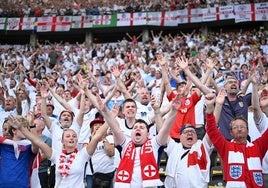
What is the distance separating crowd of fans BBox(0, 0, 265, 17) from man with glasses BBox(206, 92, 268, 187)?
1880cm

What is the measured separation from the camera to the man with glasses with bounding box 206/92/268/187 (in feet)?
14.0

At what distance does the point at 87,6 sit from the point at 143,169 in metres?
21.1

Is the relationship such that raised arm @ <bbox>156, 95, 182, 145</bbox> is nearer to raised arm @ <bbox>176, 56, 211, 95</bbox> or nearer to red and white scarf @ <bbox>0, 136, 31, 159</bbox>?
raised arm @ <bbox>176, 56, 211, 95</bbox>

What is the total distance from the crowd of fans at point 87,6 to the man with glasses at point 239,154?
18.8 m

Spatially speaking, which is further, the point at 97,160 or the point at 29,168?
the point at 97,160

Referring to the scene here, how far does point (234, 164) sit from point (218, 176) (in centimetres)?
177

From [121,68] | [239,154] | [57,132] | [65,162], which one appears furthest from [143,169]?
[121,68]

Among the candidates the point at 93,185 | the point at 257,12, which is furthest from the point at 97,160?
the point at 257,12

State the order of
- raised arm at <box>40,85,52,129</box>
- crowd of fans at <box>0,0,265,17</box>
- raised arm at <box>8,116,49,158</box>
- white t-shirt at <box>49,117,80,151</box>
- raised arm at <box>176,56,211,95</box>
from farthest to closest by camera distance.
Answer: crowd of fans at <box>0,0,265,17</box>, raised arm at <box>40,85,52,129</box>, white t-shirt at <box>49,117,80,151</box>, raised arm at <box>176,56,211,95</box>, raised arm at <box>8,116,49,158</box>

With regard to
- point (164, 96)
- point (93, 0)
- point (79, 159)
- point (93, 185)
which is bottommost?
point (93, 185)

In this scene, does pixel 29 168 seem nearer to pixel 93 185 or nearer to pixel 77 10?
pixel 93 185

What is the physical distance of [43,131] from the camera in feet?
21.0

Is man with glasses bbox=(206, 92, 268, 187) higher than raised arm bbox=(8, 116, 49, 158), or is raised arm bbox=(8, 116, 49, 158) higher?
raised arm bbox=(8, 116, 49, 158)

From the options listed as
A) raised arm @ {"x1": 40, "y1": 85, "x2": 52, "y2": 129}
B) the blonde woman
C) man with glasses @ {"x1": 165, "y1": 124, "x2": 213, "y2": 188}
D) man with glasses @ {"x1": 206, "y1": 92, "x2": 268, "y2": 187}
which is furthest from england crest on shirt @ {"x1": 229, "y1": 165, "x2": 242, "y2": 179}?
raised arm @ {"x1": 40, "y1": 85, "x2": 52, "y2": 129}
